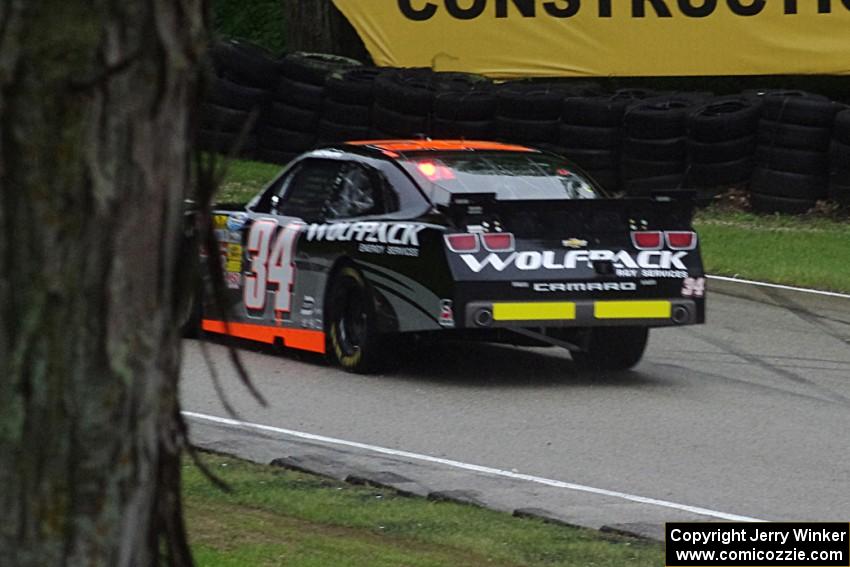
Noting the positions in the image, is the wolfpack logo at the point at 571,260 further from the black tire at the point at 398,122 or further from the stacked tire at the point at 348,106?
the stacked tire at the point at 348,106

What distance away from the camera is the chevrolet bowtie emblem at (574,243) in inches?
425

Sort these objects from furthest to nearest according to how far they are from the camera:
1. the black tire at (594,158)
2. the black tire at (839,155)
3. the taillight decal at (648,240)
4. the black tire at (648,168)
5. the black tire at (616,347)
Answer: the black tire at (594,158) < the black tire at (648,168) < the black tire at (839,155) < the black tire at (616,347) < the taillight decal at (648,240)

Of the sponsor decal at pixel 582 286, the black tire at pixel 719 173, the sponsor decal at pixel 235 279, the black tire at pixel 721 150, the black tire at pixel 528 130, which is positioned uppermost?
the sponsor decal at pixel 582 286

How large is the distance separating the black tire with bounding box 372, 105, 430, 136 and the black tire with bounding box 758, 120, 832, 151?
3879mm

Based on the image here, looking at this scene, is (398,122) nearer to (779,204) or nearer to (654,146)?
(654,146)

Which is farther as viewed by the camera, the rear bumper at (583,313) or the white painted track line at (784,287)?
the white painted track line at (784,287)

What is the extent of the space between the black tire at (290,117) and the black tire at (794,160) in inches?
223

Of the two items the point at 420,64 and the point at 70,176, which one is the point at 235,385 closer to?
the point at 70,176

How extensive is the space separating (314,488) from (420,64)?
16.9m

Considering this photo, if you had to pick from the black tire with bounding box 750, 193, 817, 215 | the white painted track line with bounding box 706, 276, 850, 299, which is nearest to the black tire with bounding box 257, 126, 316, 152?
the black tire with bounding box 750, 193, 817, 215

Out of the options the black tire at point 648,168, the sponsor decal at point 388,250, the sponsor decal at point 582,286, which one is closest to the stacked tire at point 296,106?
the black tire at point 648,168

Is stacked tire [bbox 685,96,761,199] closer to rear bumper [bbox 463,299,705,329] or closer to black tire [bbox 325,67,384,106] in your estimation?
black tire [bbox 325,67,384,106]

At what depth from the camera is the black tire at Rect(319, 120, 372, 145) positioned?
2119 centimetres

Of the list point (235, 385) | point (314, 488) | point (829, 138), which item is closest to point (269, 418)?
point (235, 385)
